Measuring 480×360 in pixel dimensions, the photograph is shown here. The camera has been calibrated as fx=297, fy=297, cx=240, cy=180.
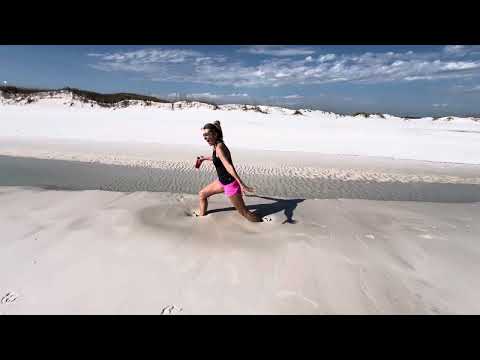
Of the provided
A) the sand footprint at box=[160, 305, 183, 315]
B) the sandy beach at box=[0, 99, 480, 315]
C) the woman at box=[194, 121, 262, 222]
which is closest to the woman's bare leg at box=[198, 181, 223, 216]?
the woman at box=[194, 121, 262, 222]

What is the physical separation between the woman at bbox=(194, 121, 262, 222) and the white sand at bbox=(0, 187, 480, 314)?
0.29 meters

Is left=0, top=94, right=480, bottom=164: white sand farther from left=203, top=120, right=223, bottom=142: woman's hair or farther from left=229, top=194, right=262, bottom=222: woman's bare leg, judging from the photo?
left=203, top=120, right=223, bottom=142: woman's hair

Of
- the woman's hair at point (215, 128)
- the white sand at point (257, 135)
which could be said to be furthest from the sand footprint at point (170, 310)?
the white sand at point (257, 135)

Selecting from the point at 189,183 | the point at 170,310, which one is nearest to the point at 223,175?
the point at 170,310

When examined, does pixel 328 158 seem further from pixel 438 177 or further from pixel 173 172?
pixel 173 172

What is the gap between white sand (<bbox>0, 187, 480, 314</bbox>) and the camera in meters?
2.85

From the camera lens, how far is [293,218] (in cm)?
501

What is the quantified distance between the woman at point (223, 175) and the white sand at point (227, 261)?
29cm

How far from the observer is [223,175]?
4410 millimetres
